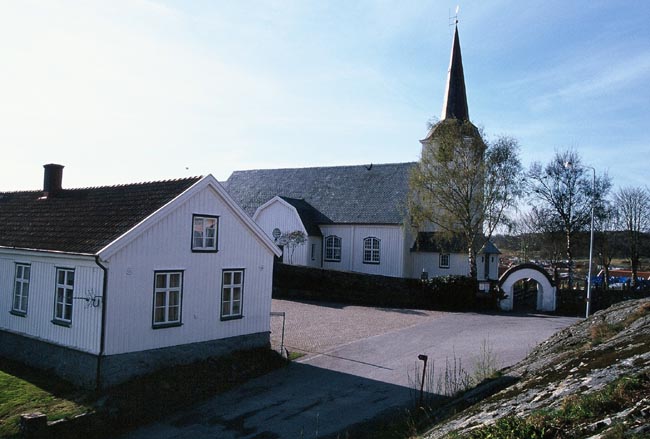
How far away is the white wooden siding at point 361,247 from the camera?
36031mm

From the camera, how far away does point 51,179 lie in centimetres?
2016

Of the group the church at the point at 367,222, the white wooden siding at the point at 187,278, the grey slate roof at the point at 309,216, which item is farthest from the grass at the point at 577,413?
the grey slate roof at the point at 309,216

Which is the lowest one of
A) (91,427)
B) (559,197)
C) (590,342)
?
(91,427)

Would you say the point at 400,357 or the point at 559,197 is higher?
the point at 559,197

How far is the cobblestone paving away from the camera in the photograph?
20.4 metres

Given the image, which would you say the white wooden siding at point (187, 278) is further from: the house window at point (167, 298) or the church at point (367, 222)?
the church at point (367, 222)

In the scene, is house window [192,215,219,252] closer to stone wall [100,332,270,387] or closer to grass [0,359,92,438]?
stone wall [100,332,270,387]

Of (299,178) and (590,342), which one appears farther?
(299,178)

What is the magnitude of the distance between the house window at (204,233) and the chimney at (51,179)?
7.45m

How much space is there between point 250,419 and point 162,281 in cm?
507

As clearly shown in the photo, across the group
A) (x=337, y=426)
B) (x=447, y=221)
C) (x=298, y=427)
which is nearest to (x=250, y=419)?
(x=298, y=427)

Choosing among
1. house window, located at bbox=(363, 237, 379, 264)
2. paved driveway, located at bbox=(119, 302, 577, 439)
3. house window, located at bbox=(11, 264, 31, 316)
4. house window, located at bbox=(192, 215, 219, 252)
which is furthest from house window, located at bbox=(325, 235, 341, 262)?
house window, located at bbox=(11, 264, 31, 316)

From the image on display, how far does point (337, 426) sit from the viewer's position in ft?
38.6

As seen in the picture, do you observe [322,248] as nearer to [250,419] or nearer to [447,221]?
[447,221]
